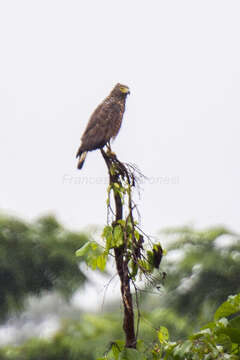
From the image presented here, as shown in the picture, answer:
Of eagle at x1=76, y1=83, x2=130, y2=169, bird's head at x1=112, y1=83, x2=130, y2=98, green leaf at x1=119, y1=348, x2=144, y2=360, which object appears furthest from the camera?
bird's head at x1=112, y1=83, x2=130, y2=98

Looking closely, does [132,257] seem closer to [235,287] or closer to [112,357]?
[112,357]

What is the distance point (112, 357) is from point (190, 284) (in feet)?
7.82

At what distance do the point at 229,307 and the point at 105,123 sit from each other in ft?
2.20

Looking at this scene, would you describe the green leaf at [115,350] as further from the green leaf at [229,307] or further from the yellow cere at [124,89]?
the yellow cere at [124,89]

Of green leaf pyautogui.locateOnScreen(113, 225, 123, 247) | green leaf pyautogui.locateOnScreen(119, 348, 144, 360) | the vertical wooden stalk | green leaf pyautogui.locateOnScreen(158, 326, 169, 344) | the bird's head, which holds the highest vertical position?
the bird's head

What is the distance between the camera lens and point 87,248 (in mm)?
913

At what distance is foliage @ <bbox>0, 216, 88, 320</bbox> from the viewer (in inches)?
126

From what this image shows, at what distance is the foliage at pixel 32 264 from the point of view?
3.19 m

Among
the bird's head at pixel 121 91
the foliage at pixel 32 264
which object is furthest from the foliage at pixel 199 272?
the bird's head at pixel 121 91

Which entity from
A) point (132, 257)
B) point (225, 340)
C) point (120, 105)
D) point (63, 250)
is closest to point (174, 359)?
point (225, 340)

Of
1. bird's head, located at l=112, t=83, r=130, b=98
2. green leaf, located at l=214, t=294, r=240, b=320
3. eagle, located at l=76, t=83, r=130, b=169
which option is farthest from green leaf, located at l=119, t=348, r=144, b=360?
bird's head, located at l=112, t=83, r=130, b=98

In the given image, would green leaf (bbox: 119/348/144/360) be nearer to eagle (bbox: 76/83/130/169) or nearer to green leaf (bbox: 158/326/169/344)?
green leaf (bbox: 158/326/169/344)

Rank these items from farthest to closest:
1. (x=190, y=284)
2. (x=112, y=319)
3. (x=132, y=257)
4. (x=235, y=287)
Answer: (x=112, y=319) < (x=190, y=284) < (x=235, y=287) < (x=132, y=257)

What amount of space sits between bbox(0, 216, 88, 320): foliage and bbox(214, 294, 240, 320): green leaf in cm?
245
